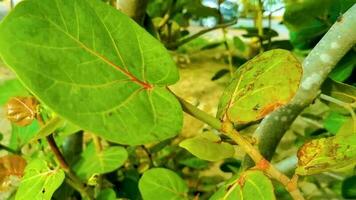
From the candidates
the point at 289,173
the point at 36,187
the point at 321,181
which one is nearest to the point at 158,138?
the point at 36,187

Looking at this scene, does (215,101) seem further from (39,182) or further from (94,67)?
(94,67)

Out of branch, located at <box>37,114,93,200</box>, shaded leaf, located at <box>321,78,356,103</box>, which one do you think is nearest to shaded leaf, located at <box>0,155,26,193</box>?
branch, located at <box>37,114,93,200</box>

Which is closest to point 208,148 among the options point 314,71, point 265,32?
point 314,71

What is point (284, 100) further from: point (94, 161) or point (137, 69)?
point (94, 161)

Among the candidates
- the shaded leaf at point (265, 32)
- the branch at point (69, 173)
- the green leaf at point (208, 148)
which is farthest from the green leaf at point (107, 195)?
the shaded leaf at point (265, 32)

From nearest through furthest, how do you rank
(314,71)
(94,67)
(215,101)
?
(94,67) < (314,71) < (215,101)

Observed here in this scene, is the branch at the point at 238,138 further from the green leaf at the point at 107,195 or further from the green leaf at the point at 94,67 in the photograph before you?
the green leaf at the point at 107,195
